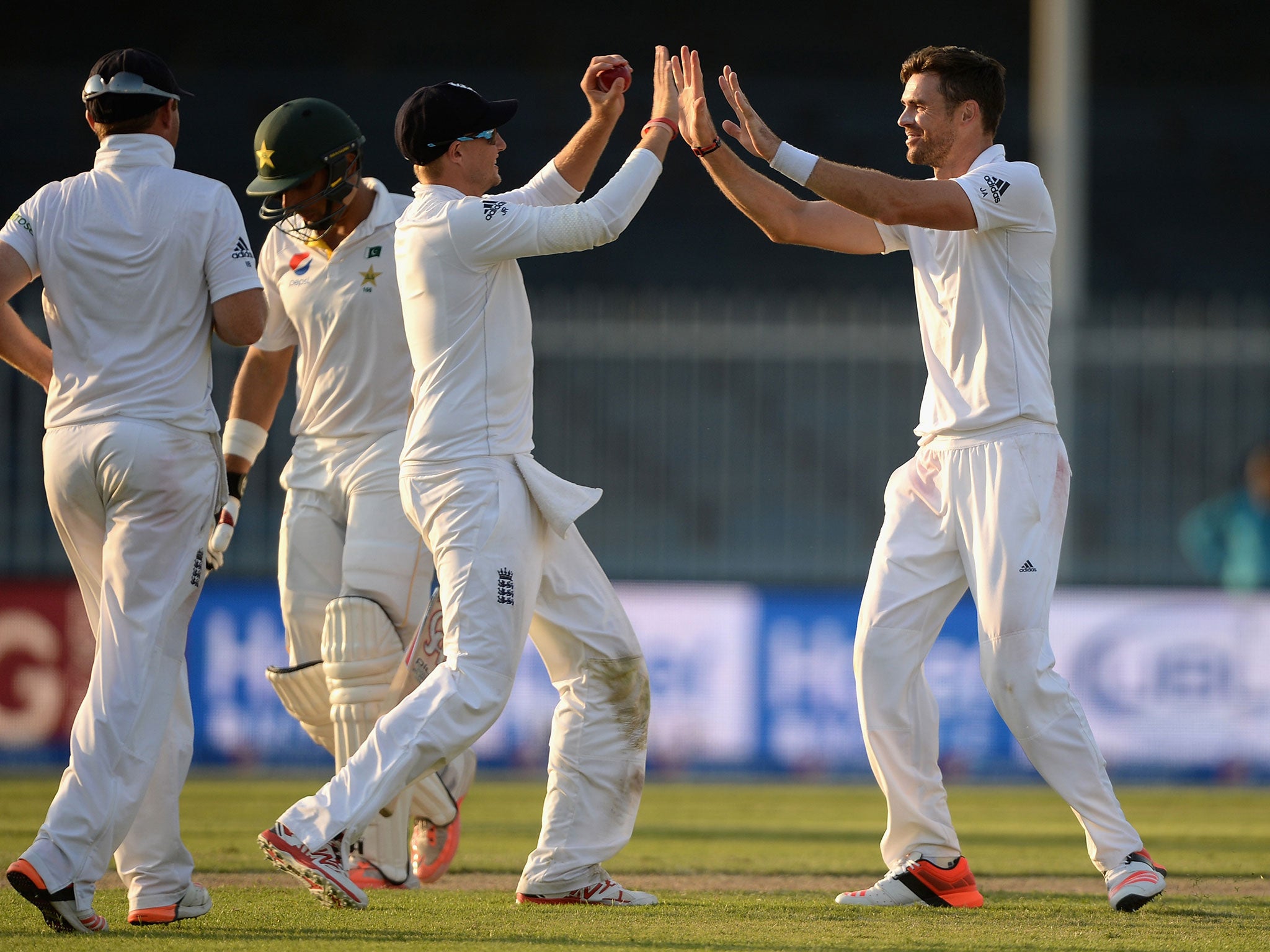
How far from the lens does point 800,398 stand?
17.6 metres

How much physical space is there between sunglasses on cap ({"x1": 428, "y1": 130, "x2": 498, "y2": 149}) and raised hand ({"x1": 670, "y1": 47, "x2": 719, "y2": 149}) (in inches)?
23.6

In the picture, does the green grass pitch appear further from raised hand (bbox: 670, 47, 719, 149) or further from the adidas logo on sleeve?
raised hand (bbox: 670, 47, 719, 149)

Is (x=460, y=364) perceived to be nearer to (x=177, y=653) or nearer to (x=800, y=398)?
(x=177, y=653)

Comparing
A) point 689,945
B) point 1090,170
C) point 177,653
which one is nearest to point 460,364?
point 177,653

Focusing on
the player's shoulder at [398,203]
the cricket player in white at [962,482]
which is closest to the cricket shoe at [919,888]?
the cricket player in white at [962,482]

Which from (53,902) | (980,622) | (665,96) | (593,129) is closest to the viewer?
(53,902)

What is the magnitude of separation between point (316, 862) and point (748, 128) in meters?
2.50

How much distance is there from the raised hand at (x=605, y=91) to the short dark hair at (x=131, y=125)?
1241 mm

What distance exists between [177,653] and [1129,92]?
2197cm

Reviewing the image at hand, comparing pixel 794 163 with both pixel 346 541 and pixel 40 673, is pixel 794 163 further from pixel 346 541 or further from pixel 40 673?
pixel 40 673

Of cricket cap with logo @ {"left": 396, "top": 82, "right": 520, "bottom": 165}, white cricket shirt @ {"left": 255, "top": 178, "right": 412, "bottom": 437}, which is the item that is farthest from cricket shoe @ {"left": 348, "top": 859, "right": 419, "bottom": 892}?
cricket cap with logo @ {"left": 396, "top": 82, "right": 520, "bottom": 165}

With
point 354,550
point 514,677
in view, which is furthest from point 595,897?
point 354,550

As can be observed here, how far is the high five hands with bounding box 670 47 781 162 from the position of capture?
17.3 feet

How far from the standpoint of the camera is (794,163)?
16.9 ft
